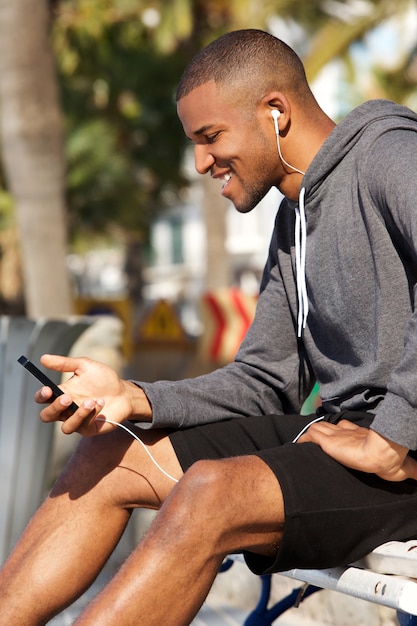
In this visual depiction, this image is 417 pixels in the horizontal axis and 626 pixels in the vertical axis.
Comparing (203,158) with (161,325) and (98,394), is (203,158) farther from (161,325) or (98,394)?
(161,325)

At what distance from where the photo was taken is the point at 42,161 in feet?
27.3

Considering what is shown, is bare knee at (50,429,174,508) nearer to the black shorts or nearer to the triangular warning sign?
the black shorts

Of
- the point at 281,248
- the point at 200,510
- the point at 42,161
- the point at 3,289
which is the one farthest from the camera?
the point at 3,289

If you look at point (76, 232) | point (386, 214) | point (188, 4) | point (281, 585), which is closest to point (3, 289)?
Result: point (76, 232)

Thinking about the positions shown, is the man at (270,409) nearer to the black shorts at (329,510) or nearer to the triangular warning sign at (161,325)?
the black shorts at (329,510)

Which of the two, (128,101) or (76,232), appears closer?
(76,232)

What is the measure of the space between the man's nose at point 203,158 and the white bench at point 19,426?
184cm

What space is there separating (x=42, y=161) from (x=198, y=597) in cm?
655

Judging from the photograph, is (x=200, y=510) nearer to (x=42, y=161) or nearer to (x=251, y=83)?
(x=251, y=83)

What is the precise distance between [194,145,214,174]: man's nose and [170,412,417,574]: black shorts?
0.76m

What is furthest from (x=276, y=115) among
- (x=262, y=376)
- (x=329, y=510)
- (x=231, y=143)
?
(x=329, y=510)

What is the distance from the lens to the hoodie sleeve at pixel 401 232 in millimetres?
2215

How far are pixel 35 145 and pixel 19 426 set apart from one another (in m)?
4.34

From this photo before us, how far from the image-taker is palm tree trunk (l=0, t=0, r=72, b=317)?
27.0 ft
